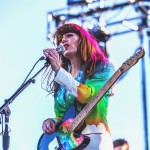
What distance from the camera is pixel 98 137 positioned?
2.41 metres

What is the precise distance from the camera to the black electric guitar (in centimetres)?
238

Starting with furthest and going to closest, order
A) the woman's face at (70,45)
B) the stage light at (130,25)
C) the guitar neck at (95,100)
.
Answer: the stage light at (130,25) → the woman's face at (70,45) → the guitar neck at (95,100)

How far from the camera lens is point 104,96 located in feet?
8.16

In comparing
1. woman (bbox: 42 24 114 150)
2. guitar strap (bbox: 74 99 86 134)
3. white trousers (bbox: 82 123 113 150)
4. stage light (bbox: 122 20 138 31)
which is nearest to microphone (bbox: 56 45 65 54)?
woman (bbox: 42 24 114 150)

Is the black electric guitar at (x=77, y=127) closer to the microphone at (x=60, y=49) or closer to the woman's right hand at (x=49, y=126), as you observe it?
the woman's right hand at (x=49, y=126)

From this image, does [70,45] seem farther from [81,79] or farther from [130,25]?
[130,25]

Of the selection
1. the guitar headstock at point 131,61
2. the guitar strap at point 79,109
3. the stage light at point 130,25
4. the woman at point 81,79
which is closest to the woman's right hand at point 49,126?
the woman at point 81,79

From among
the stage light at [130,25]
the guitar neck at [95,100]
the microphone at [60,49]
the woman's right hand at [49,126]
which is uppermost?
the stage light at [130,25]

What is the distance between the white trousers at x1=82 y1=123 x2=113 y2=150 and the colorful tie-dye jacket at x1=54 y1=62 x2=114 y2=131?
0.08ft

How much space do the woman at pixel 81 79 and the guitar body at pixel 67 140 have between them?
25 millimetres

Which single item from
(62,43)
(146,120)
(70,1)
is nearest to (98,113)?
(62,43)

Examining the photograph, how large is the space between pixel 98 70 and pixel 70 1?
459cm

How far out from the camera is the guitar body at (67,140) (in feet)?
7.90

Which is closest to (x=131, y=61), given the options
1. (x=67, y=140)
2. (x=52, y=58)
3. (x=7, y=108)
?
(x=52, y=58)
